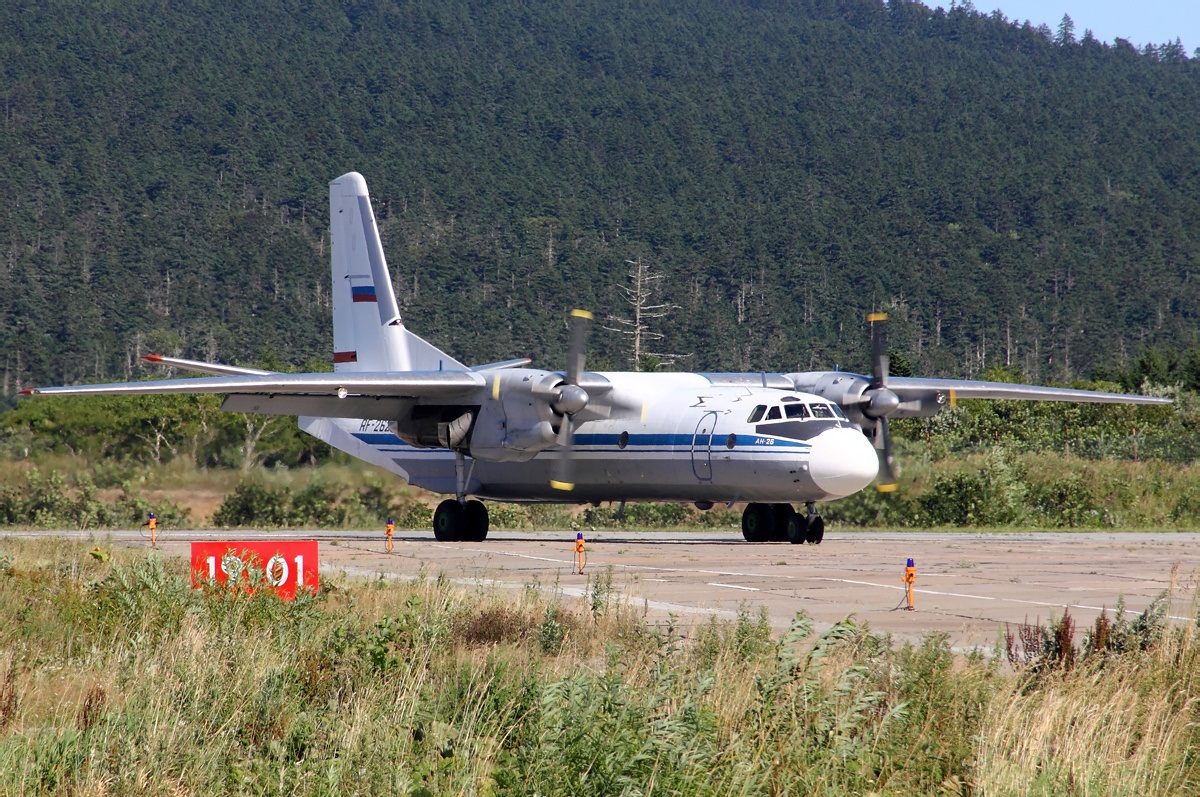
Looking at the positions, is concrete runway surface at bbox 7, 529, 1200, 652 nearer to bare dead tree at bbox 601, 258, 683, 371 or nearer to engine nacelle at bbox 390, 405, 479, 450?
engine nacelle at bbox 390, 405, 479, 450

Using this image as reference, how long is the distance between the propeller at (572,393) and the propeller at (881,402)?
20.1ft

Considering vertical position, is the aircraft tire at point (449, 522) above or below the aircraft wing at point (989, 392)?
below

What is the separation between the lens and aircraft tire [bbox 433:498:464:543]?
27156 mm

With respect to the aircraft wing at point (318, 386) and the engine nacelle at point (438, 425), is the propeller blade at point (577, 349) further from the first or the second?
the engine nacelle at point (438, 425)

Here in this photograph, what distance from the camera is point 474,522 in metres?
27.3

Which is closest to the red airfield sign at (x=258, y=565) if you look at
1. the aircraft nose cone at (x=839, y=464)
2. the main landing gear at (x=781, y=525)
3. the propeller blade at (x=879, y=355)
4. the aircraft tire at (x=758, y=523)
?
the aircraft nose cone at (x=839, y=464)

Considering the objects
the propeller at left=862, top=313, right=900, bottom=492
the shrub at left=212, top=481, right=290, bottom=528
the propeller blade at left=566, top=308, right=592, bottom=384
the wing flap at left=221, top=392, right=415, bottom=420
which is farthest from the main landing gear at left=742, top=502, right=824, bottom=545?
the shrub at left=212, top=481, right=290, bottom=528

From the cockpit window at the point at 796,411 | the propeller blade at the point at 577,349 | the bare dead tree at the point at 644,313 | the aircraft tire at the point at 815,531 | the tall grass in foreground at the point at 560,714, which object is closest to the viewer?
the tall grass in foreground at the point at 560,714

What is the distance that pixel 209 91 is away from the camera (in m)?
142

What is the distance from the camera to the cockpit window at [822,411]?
24.8 m

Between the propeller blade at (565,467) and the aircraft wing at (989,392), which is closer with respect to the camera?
the propeller blade at (565,467)

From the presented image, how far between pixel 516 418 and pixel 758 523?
5.35 m

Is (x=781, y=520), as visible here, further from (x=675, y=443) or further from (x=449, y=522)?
(x=449, y=522)

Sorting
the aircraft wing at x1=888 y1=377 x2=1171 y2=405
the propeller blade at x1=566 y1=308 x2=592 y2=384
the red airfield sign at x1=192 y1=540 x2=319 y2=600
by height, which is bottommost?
the red airfield sign at x1=192 y1=540 x2=319 y2=600
